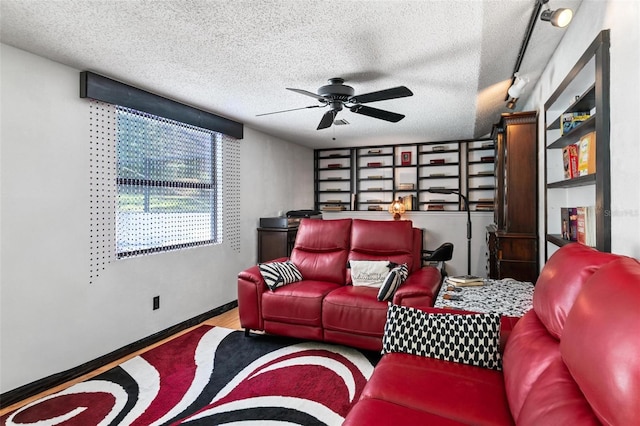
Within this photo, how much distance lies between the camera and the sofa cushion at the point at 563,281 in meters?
1.21

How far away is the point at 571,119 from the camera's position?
2.20m

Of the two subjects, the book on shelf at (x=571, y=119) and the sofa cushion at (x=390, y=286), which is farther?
the sofa cushion at (x=390, y=286)

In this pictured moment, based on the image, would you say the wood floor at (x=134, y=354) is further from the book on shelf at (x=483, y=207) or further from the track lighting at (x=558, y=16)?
the book on shelf at (x=483, y=207)

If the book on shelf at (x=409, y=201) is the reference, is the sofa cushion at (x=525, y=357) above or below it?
below

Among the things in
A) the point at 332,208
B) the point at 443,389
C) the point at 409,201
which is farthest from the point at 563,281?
the point at 332,208

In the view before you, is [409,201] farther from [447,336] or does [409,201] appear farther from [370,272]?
[447,336]

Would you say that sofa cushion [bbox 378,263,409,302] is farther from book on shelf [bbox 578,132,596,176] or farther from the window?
the window

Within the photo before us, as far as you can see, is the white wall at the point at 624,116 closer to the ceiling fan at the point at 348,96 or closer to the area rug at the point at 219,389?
the ceiling fan at the point at 348,96

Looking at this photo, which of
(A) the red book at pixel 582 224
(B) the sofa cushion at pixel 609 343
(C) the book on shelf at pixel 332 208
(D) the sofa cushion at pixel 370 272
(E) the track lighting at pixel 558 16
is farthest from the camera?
(C) the book on shelf at pixel 332 208

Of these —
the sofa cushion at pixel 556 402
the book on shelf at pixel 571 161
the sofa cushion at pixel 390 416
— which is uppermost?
the book on shelf at pixel 571 161

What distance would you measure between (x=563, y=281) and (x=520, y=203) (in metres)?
2.14

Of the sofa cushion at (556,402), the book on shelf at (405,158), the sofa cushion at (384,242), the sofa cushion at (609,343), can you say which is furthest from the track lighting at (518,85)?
the book on shelf at (405,158)

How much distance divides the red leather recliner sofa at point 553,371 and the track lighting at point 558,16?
46.4 inches

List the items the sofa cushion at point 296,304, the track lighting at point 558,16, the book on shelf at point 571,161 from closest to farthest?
the track lighting at point 558,16 → the book on shelf at point 571,161 → the sofa cushion at point 296,304
